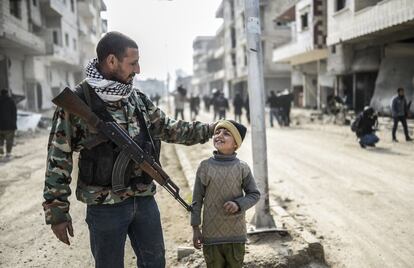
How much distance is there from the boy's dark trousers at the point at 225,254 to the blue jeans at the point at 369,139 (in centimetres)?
849

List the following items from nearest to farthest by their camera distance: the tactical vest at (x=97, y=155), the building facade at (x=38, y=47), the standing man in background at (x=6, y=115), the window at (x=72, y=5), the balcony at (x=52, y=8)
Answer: the tactical vest at (x=97, y=155), the standing man in background at (x=6, y=115), the building facade at (x=38, y=47), the balcony at (x=52, y=8), the window at (x=72, y=5)

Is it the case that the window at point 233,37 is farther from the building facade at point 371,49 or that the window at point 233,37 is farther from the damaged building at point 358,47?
the building facade at point 371,49

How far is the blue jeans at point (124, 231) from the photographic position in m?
2.13

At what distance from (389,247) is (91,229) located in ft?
10.1

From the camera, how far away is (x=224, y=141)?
2.48 m

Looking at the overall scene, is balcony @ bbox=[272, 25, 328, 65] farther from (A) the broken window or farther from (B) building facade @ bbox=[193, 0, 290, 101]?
(A) the broken window

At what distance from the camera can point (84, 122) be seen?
2104 millimetres

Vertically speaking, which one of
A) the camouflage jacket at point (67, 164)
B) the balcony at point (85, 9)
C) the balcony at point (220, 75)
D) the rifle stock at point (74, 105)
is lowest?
the camouflage jacket at point (67, 164)

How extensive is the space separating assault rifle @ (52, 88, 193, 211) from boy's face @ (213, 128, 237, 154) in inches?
19.0

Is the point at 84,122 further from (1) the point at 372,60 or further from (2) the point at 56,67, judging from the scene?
(2) the point at 56,67

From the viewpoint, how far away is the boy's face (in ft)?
8.14

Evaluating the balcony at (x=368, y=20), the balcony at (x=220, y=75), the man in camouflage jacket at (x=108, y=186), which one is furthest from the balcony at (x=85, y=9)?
the man in camouflage jacket at (x=108, y=186)

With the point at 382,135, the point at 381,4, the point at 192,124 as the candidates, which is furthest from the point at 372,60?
the point at 192,124

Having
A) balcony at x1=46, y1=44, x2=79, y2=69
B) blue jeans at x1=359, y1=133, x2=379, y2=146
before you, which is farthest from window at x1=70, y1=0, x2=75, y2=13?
blue jeans at x1=359, y1=133, x2=379, y2=146
